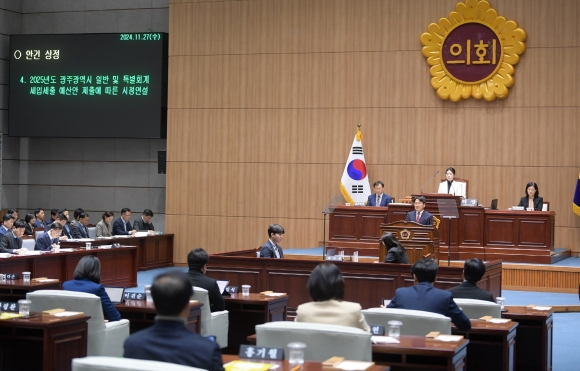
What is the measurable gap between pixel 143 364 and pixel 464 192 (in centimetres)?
1004

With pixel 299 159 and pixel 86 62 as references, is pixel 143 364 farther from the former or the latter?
pixel 86 62

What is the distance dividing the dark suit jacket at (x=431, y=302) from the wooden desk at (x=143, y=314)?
1.59m

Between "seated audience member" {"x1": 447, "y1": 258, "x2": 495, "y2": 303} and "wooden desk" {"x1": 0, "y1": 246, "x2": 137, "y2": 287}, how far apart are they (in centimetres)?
613

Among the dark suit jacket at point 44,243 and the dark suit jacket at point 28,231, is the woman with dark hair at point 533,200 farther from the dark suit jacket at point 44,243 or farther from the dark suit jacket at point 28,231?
the dark suit jacket at point 28,231

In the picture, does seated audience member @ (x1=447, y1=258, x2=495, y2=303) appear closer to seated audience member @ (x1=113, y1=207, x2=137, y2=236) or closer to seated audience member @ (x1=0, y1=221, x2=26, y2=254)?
seated audience member @ (x1=0, y1=221, x2=26, y2=254)

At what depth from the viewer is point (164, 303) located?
2932mm

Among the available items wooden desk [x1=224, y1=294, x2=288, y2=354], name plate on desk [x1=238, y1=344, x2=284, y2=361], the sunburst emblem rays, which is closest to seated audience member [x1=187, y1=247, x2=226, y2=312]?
wooden desk [x1=224, y1=294, x2=288, y2=354]

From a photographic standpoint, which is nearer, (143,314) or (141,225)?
(143,314)

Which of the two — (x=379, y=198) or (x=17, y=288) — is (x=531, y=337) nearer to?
(x=17, y=288)

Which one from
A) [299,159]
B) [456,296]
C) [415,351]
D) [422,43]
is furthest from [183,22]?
[415,351]

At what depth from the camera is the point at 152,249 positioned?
14.8 meters

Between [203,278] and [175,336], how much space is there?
3.56 metres

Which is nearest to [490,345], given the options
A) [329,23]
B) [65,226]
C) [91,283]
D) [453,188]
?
[91,283]

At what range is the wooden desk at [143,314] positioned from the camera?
6094 mm
